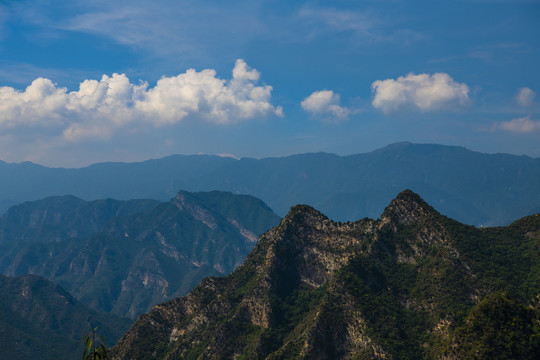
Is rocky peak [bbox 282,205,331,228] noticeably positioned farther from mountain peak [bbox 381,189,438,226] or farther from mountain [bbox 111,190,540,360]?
mountain peak [bbox 381,189,438,226]

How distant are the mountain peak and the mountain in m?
0.31

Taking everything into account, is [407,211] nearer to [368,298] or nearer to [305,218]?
[305,218]

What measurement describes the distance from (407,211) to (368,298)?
35.4 metres

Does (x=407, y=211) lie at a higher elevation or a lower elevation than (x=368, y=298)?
higher

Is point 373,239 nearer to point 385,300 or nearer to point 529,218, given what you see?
point 385,300

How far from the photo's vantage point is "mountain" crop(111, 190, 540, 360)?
89.8 m

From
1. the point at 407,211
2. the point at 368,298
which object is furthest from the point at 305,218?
the point at 368,298

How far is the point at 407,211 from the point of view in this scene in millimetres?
134125

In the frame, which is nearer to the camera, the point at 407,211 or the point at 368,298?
the point at 368,298

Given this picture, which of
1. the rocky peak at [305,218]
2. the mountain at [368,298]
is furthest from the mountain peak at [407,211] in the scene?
the rocky peak at [305,218]

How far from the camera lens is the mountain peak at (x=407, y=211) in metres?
132

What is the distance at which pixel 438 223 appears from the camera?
12494 centimetres

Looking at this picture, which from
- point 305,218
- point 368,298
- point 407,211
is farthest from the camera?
point 305,218

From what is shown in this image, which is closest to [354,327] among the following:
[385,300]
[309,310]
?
[385,300]
